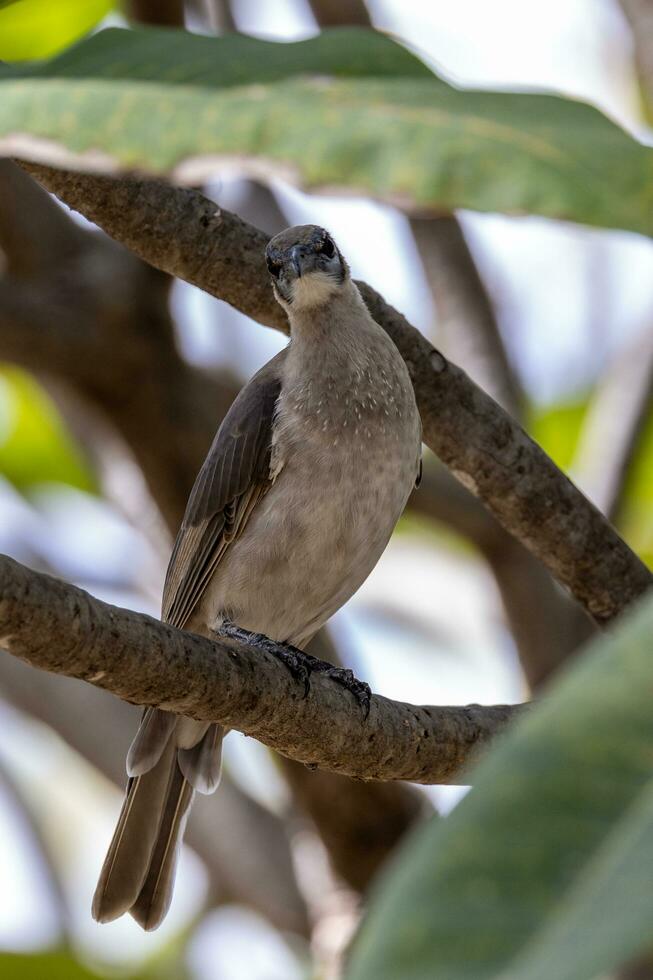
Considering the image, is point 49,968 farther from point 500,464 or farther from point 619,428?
point 619,428

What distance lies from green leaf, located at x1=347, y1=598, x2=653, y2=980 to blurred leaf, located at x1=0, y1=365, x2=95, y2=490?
18.4 ft

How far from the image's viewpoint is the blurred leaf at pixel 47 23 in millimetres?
5020

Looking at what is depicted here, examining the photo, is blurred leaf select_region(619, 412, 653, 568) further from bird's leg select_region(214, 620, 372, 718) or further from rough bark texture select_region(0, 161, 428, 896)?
bird's leg select_region(214, 620, 372, 718)

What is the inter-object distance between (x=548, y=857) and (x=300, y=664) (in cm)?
250

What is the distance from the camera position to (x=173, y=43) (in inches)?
60.2

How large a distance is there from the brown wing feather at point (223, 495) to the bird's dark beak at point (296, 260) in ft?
1.20

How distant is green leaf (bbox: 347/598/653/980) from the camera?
87 centimetres

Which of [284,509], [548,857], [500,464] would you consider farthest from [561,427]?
[548,857]

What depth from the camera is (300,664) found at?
3.45 meters

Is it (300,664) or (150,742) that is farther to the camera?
(150,742)

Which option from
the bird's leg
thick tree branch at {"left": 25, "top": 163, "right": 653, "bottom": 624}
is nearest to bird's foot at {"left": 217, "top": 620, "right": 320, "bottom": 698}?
the bird's leg

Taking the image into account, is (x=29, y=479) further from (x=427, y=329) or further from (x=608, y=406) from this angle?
(x=608, y=406)

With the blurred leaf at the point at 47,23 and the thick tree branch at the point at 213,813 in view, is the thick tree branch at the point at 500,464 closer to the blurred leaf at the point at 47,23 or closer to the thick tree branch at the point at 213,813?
the blurred leaf at the point at 47,23

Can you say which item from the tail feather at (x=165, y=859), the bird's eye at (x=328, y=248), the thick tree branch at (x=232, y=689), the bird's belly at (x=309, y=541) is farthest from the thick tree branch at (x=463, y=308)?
the thick tree branch at (x=232, y=689)
